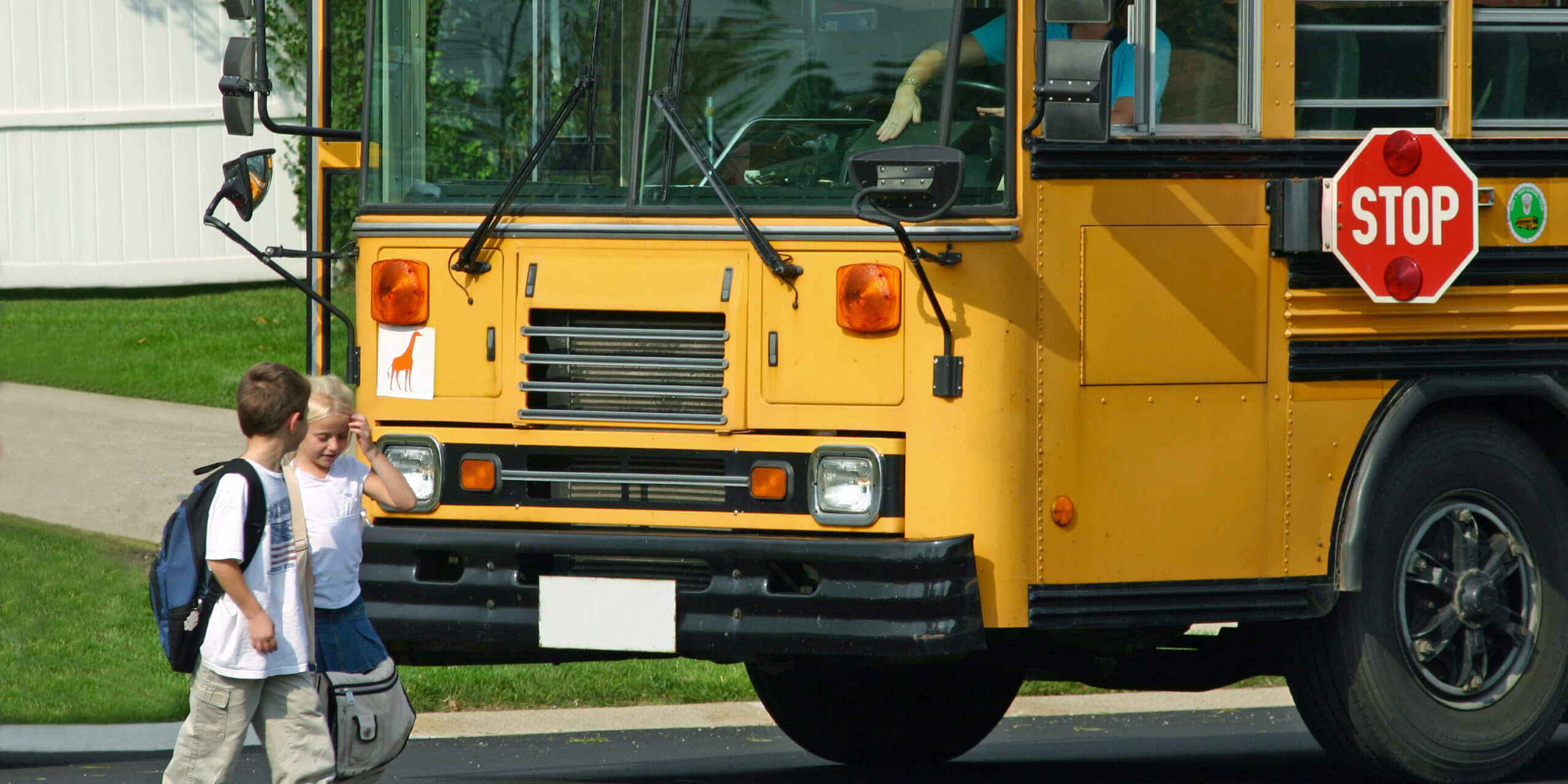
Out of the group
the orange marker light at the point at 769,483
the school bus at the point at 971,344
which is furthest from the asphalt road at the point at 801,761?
the orange marker light at the point at 769,483

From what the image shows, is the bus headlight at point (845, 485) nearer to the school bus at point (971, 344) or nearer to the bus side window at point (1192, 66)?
the school bus at point (971, 344)

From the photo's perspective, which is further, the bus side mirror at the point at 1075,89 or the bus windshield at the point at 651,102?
the bus windshield at the point at 651,102

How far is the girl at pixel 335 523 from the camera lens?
219 inches

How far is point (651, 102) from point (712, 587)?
134 centimetres

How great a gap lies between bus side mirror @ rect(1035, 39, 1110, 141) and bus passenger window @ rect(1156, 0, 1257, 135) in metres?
0.54

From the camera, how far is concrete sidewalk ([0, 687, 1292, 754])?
822cm

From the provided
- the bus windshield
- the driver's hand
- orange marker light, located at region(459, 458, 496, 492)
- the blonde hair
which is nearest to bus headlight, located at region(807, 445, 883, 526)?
the bus windshield

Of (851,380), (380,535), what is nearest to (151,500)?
(380,535)

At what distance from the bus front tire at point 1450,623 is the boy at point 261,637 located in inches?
112

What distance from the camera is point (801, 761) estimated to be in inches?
323

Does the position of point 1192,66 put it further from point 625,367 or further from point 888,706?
point 888,706

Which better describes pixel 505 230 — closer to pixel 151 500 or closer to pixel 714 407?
pixel 714 407

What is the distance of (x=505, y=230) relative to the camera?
239 inches

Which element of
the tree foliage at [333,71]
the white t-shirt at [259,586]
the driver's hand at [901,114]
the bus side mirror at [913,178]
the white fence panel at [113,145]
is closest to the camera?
the white t-shirt at [259,586]
